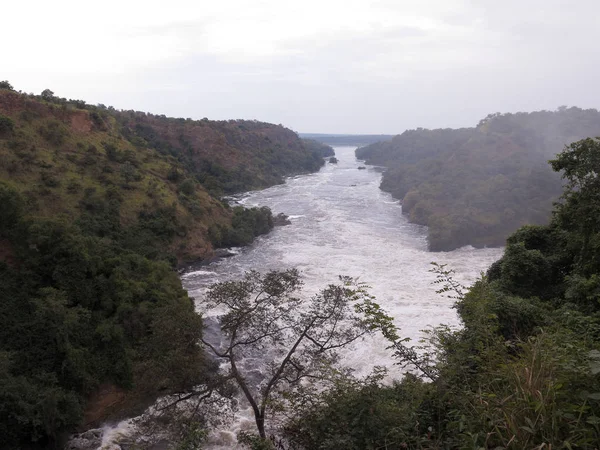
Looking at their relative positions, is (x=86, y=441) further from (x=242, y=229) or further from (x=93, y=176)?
(x=242, y=229)

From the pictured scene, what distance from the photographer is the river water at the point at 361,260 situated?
16.5m

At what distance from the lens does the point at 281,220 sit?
118ft

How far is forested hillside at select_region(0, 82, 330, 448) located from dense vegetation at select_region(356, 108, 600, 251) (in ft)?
A: 49.6

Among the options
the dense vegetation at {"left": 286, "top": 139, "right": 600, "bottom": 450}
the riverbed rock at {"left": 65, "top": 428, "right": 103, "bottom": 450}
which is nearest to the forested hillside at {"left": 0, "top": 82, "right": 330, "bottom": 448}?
the riverbed rock at {"left": 65, "top": 428, "right": 103, "bottom": 450}

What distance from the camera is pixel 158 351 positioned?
8305 millimetres

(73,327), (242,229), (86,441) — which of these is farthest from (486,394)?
(242,229)

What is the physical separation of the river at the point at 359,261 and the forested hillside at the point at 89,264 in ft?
5.64

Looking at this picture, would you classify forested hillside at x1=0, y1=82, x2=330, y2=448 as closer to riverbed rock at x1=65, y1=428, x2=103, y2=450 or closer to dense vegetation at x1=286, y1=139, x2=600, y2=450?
riverbed rock at x1=65, y1=428, x2=103, y2=450

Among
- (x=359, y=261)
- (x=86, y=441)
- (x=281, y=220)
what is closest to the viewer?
(x=86, y=441)

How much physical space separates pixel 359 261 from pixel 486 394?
2207cm

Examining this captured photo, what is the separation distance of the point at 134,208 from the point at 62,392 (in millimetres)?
15193

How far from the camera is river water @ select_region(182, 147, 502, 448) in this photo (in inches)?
649

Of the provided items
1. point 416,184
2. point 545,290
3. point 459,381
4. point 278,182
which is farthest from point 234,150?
point 459,381

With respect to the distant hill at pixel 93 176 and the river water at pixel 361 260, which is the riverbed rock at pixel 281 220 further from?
the distant hill at pixel 93 176
